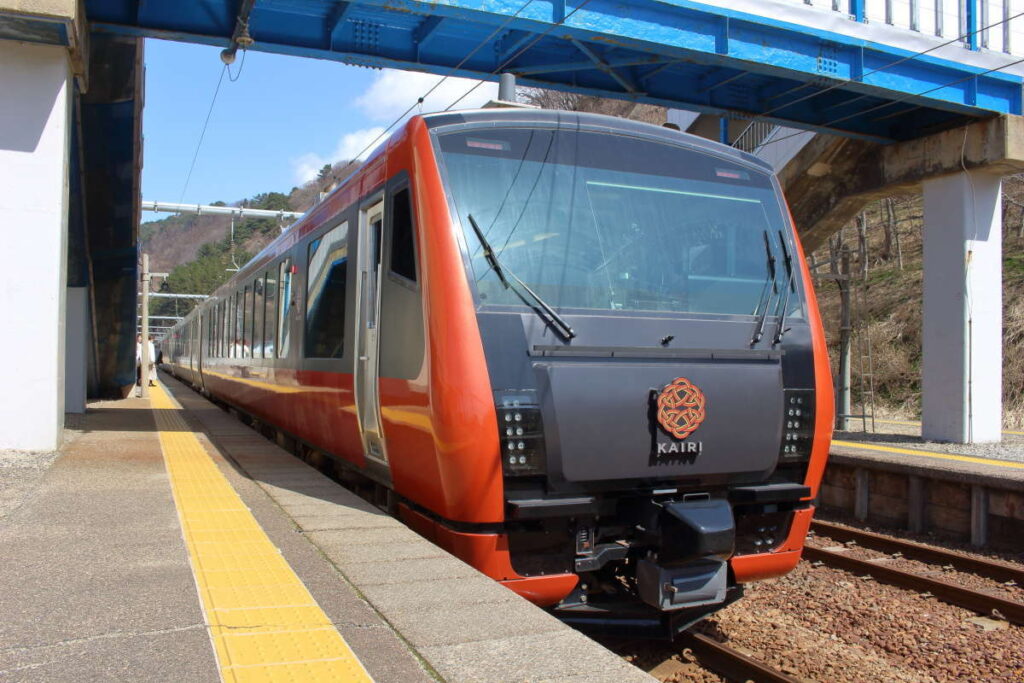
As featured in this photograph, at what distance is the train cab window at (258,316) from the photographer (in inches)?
404

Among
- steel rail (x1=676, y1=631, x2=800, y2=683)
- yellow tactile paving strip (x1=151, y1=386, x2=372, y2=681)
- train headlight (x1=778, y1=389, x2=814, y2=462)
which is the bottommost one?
steel rail (x1=676, y1=631, x2=800, y2=683)

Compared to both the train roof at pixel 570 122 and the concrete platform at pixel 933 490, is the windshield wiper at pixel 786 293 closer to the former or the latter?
the train roof at pixel 570 122

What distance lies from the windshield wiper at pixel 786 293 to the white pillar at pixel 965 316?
301 inches

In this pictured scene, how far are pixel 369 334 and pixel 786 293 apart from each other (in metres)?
2.56

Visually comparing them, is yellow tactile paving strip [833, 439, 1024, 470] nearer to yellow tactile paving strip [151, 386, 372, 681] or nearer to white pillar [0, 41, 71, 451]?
yellow tactile paving strip [151, 386, 372, 681]

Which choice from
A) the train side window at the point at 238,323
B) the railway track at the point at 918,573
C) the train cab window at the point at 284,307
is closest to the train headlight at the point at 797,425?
the railway track at the point at 918,573

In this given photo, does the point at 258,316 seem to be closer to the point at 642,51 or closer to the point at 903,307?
the point at 642,51

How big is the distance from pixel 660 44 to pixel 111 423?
9.15 meters

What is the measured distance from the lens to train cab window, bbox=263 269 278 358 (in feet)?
30.6

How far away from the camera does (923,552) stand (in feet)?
25.4

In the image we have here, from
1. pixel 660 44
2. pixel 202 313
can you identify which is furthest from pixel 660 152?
pixel 202 313

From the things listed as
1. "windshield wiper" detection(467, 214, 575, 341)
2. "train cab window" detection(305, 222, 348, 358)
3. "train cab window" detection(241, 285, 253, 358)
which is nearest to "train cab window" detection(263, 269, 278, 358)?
"train cab window" detection(241, 285, 253, 358)

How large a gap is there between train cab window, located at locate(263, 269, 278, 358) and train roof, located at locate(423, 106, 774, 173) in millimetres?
4879

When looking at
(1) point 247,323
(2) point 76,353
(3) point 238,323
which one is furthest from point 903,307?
(2) point 76,353
